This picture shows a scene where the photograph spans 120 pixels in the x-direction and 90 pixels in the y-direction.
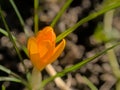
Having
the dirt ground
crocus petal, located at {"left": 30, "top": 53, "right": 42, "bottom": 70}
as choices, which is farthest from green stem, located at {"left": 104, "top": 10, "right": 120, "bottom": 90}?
crocus petal, located at {"left": 30, "top": 53, "right": 42, "bottom": 70}

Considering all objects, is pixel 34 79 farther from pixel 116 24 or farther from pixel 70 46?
pixel 116 24

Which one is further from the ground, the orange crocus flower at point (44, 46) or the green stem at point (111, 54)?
the green stem at point (111, 54)

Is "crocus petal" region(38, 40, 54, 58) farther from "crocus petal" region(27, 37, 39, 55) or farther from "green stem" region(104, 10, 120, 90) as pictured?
"green stem" region(104, 10, 120, 90)

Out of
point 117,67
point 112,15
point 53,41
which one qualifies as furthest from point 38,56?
point 112,15

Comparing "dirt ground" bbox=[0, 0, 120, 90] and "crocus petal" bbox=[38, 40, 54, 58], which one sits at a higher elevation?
"dirt ground" bbox=[0, 0, 120, 90]

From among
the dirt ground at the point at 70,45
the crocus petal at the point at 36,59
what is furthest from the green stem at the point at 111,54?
the crocus petal at the point at 36,59

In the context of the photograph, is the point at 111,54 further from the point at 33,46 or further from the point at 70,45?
the point at 33,46

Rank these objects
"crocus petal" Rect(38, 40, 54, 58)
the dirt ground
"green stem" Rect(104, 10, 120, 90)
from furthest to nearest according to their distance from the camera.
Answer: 1. the dirt ground
2. "green stem" Rect(104, 10, 120, 90)
3. "crocus petal" Rect(38, 40, 54, 58)

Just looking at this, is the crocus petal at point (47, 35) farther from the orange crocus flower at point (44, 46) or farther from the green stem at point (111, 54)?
the green stem at point (111, 54)

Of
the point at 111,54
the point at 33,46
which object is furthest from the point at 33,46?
the point at 111,54
